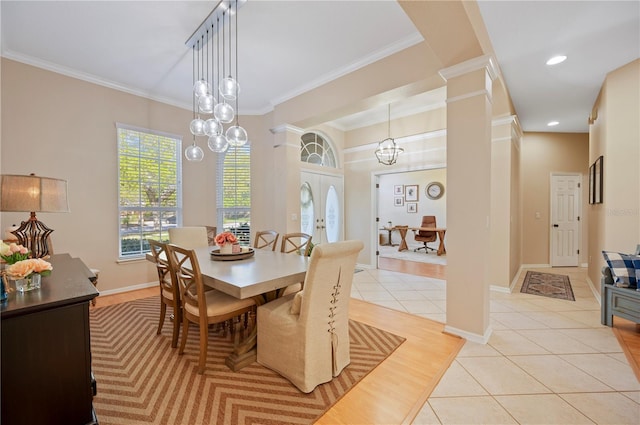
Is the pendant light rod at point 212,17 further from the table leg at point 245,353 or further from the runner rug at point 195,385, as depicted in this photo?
the runner rug at point 195,385

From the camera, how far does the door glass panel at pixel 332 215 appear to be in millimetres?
5754

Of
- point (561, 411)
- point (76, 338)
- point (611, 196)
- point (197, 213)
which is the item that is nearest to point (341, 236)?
point (197, 213)

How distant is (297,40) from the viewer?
115 inches

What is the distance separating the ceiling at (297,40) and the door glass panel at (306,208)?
1813 mm

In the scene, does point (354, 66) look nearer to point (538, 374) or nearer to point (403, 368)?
point (403, 368)

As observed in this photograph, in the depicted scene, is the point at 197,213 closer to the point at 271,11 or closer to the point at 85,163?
the point at 85,163

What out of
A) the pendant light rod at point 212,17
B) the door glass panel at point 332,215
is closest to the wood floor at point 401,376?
the door glass panel at point 332,215

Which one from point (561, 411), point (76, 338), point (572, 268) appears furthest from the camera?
point (572, 268)

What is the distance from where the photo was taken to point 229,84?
2.31 m

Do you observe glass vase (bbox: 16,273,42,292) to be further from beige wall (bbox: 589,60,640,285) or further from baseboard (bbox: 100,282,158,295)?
beige wall (bbox: 589,60,640,285)

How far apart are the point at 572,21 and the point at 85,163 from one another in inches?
222

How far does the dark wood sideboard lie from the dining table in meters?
0.73

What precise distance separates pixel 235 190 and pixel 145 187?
4.49 ft

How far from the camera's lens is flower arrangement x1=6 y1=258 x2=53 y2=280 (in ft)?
3.92
